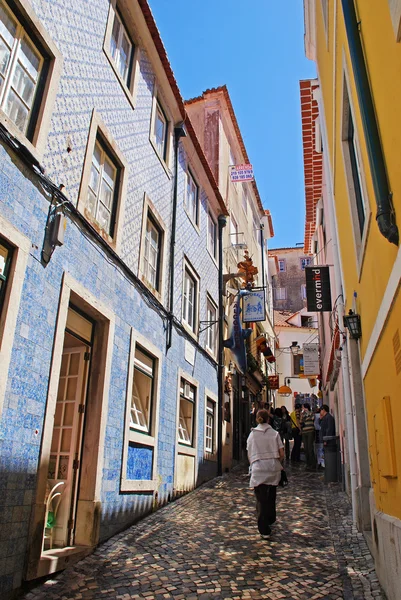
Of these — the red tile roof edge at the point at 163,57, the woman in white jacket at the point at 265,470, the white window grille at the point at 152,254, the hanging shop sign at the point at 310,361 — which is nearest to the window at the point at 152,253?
the white window grille at the point at 152,254

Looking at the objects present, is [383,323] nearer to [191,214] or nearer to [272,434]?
[272,434]

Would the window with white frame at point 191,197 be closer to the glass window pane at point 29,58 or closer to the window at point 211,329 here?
the window at point 211,329

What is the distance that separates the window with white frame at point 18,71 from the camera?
5125 millimetres

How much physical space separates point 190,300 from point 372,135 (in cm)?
876

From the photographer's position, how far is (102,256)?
6824mm

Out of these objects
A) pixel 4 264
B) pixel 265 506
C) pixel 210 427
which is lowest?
pixel 265 506

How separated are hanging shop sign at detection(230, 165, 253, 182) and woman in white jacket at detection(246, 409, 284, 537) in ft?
39.5

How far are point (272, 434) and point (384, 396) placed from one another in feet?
9.37

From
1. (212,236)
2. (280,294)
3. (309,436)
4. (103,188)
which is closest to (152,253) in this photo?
(103,188)

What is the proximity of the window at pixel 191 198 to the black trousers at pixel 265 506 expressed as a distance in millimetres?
7043

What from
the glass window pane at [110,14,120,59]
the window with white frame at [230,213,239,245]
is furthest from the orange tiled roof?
the glass window pane at [110,14,120,59]

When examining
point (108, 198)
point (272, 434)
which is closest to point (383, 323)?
point (272, 434)

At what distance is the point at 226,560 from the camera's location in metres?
5.52

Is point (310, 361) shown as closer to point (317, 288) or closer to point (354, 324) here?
point (317, 288)
